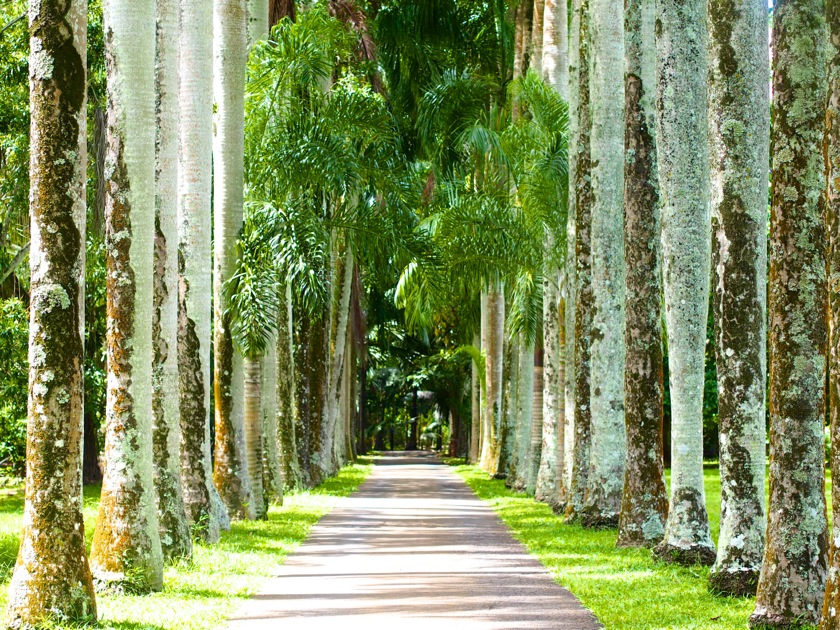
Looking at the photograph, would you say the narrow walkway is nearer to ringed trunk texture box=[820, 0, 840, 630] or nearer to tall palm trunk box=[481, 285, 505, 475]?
ringed trunk texture box=[820, 0, 840, 630]

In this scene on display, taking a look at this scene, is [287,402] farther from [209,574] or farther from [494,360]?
[209,574]

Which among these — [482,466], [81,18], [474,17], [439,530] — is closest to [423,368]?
[482,466]

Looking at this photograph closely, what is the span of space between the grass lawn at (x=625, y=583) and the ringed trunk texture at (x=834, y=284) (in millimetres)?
2793

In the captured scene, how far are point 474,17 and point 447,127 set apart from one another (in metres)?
5.80

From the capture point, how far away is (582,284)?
59.2 ft

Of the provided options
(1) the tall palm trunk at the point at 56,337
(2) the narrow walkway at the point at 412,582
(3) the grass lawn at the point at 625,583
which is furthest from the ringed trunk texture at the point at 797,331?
(1) the tall palm trunk at the point at 56,337

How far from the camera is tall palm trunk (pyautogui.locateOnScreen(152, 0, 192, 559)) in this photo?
12344 mm

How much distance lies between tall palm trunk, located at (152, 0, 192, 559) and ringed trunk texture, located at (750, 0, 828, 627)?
598cm

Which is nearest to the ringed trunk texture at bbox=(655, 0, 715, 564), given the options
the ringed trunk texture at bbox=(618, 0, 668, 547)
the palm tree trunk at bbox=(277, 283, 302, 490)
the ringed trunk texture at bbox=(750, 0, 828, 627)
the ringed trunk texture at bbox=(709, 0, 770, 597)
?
the ringed trunk texture at bbox=(709, 0, 770, 597)

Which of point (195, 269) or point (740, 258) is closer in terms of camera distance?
point (740, 258)

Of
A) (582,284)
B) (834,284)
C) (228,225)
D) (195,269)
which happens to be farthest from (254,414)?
(834,284)

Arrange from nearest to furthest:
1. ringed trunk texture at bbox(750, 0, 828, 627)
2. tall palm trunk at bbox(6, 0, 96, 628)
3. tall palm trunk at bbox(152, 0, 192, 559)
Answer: tall palm trunk at bbox(6, 0, 96, 628), ringed trunk texture at bbox(750, 0, 828, 627), tall palm trunk at bbox(152, 0, 192, 559)

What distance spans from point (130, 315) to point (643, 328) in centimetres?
647

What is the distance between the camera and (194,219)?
15.2m
